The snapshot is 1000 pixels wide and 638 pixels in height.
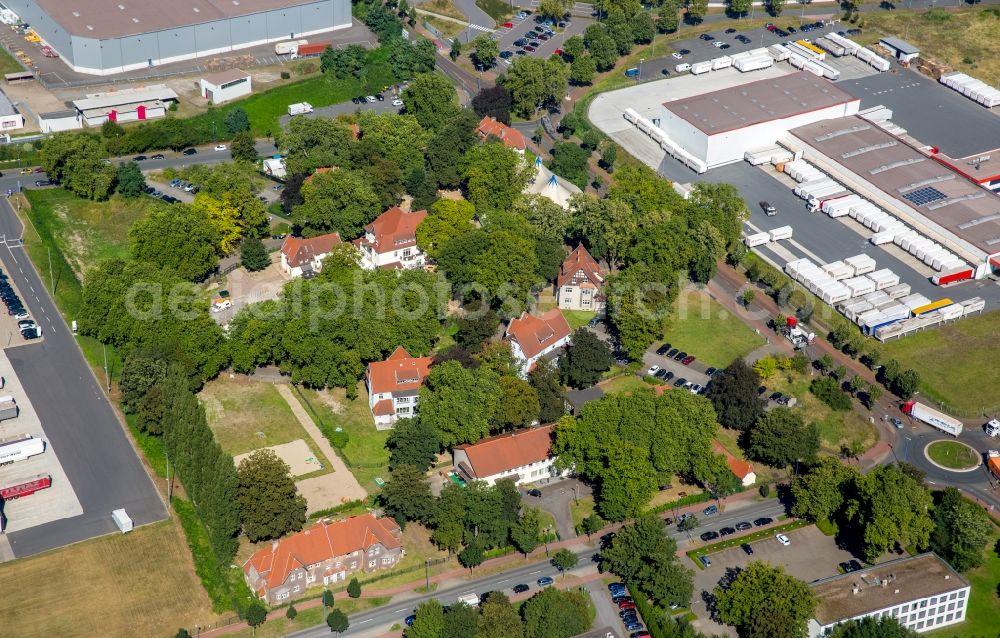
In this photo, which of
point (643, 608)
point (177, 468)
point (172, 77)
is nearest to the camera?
point (643, 608)

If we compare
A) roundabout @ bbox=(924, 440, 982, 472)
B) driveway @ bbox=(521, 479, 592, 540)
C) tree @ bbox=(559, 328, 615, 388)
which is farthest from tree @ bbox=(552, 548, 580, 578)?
roundabout @ bbox=(924, 440, 982, 472)

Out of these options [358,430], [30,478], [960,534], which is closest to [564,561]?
[358,430]

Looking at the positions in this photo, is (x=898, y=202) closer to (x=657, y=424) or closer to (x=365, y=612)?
(x=657, y=424)

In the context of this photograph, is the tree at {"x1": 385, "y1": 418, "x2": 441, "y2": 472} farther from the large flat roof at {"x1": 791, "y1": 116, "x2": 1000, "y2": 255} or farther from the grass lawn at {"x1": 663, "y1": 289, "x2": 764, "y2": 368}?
the large flat roof at {"x1": 791, "y1": 116, "x2": 1000, "y2": 255}

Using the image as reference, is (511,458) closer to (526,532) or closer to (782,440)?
(526,532)

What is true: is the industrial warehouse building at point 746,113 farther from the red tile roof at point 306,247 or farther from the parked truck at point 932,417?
the red tile roof at point 306,247

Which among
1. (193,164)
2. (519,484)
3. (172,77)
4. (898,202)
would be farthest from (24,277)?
(898,202)
